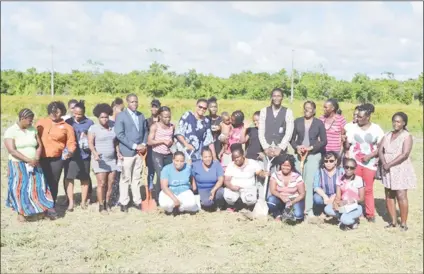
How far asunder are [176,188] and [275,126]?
147 centimetres

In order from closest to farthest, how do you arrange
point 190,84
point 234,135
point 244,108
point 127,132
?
point 127,132
point 234,135
point 244,108
point 190,84

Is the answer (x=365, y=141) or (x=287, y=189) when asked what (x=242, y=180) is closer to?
(x=287, y=189)

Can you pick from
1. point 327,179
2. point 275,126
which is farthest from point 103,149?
point 327,179

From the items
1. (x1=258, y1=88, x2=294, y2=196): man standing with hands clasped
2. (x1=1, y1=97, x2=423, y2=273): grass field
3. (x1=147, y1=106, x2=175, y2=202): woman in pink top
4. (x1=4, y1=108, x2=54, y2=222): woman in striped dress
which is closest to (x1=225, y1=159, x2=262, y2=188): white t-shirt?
(x1=258, y1=88, x2=294, y2=196): man standing with hands clasped

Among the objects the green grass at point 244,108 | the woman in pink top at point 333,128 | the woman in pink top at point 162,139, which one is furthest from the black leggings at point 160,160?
the green grass at point 244,108

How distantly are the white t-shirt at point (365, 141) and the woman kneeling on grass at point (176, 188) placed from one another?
2103 millimetres

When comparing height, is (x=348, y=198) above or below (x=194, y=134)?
below

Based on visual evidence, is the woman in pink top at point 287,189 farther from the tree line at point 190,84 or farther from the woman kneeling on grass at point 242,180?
the tree line at point 190,84

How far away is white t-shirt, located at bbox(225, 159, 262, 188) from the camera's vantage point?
6.38 meters

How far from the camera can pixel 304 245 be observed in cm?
536

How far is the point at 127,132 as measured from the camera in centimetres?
632

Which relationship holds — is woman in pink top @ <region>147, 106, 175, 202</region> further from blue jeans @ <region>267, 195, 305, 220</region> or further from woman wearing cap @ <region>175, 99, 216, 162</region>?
blue jeans @ <region>267, 195, 305, 220</region>

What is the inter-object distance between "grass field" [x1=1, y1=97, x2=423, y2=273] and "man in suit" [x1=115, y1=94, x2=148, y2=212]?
1.04ft

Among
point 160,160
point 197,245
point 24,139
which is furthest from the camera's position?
point 160,160
